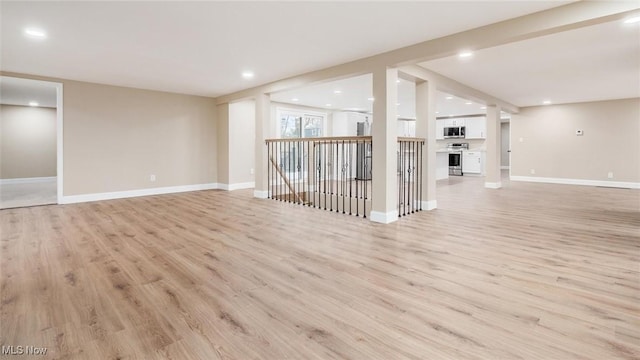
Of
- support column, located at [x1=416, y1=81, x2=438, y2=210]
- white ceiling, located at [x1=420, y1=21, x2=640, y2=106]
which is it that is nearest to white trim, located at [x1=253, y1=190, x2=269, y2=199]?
support column, located at [x1=416, y1=81, x2=438, y2=210]

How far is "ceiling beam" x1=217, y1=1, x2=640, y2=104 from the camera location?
267 centimetres

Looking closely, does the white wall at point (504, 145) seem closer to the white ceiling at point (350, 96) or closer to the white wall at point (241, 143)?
the white ceiling at point (350, 96)

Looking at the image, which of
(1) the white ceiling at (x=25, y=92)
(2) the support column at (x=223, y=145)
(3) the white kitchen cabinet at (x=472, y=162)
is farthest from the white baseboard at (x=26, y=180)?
(3) the white kitchen cabinet at (x=472, y=162)

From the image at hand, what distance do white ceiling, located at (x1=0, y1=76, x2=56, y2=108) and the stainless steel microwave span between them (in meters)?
12.0

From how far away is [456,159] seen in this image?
12391mm

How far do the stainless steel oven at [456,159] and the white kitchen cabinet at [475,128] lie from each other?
1.95 ft

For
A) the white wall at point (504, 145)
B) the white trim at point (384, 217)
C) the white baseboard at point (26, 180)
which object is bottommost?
the white trim at point (384, 217)

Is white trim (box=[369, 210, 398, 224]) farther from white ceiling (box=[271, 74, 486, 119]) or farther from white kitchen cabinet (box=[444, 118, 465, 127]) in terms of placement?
white kitchen cabinet (box=[444, 118, 465, 127])

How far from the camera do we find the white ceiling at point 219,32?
9.50 ft

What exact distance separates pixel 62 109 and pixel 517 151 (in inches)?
463

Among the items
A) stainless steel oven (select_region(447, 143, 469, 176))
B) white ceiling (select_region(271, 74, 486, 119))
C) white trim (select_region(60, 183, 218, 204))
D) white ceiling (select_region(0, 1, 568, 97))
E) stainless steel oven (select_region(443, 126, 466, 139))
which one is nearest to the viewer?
white ceiling (select_region(0, 1, 568, 97))

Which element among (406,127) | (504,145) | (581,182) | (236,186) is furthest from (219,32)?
(504,145)

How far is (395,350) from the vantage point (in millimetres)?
1554

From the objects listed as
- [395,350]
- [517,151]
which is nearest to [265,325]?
[395,350]
